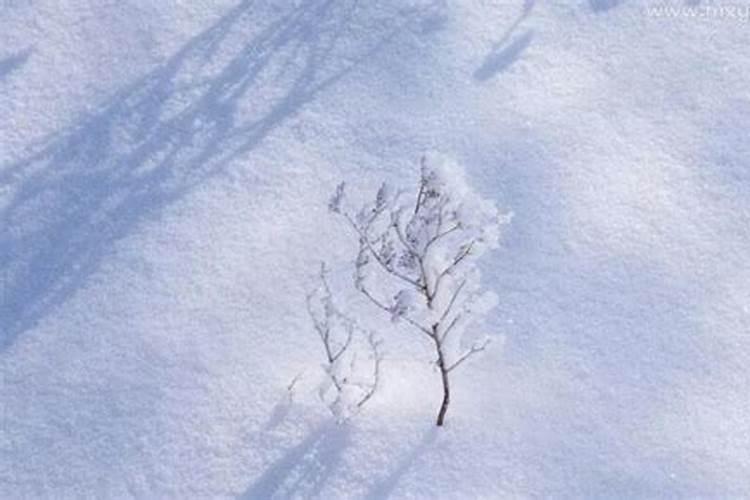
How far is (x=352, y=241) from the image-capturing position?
52.6 feet

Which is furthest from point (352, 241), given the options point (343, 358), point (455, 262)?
point (455, 262)

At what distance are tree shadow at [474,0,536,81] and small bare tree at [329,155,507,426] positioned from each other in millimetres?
2643

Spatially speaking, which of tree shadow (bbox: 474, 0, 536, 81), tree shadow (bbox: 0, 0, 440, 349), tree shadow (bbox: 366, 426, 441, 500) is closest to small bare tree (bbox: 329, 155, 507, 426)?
tree shadow (bbox: 366, 426, 441, 500)

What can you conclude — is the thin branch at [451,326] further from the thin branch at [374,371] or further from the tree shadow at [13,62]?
the tree shadow at [13,62]

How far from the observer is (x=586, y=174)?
16859 mm

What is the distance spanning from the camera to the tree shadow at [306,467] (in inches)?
537

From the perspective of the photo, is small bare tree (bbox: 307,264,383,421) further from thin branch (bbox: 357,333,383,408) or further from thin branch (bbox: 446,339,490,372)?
thin branch (bbox: 446,339,490,372)

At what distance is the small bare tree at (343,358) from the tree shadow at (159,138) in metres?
3.25

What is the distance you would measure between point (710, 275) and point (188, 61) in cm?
856

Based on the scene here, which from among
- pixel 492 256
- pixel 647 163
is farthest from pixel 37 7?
pixel 647 163

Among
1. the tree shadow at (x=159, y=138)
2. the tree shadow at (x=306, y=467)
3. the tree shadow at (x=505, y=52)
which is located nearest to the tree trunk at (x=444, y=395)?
the tree shadow at (x=306, y=467)

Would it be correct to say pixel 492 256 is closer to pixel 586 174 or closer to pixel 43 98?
pixel 586 174

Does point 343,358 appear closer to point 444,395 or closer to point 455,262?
point 444,395

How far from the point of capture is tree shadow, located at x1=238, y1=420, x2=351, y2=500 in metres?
13.6
